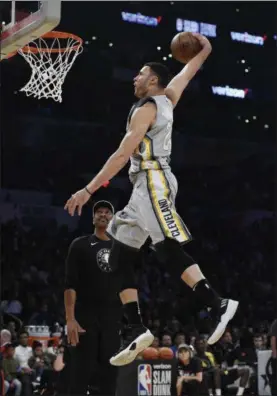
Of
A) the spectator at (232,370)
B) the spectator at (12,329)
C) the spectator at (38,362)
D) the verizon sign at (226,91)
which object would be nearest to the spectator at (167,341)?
the spectator at (232,370)

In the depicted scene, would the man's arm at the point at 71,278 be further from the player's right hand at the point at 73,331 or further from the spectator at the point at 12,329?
the spectator at the point at 12,329

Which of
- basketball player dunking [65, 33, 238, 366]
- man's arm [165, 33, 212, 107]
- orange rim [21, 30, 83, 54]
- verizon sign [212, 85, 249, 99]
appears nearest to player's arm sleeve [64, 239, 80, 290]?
basketball player dunking [65, 33, 238, 366]

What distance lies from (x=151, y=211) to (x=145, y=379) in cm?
663

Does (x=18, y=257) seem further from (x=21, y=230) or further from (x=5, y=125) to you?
(x=5, y=125)

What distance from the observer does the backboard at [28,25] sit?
21.7ft

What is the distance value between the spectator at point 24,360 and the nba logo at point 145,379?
272cm

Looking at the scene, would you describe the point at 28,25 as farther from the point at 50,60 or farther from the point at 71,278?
the point at 50,60

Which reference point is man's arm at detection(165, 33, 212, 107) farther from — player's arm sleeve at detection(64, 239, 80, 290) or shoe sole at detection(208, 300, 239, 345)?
player's arm sleeve at detection(64, 239, 80, 290)

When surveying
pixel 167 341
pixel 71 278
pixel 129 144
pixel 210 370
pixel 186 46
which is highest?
pixel 186 46

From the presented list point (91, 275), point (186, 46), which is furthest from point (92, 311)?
point (186, 46)

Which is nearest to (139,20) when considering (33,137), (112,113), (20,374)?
(112,113)

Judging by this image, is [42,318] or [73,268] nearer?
[73,268]

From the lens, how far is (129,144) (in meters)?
5.79

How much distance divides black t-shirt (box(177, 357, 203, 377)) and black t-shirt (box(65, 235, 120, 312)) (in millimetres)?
6522
